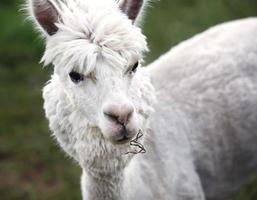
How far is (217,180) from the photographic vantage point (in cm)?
532

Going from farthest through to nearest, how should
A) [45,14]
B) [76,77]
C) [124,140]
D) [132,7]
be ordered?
[132,7] → [45,14] → [76,77] → [124,140]

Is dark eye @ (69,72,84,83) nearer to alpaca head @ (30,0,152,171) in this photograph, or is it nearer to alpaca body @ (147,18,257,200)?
alpaca head @ (30,0,152,171)

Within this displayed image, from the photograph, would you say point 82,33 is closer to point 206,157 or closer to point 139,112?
point 139,112

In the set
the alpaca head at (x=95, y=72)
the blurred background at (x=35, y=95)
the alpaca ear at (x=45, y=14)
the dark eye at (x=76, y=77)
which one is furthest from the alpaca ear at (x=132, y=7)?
the blurred background at (x=35, y=95)

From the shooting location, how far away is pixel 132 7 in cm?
436

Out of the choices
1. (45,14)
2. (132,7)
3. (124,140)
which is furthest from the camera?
(132,7)

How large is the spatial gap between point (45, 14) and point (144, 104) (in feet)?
2.44

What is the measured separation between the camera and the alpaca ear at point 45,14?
4.21m

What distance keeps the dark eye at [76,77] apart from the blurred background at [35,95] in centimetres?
255

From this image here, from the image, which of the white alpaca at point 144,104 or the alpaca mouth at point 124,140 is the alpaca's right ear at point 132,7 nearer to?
the white alpaca at point 144,104

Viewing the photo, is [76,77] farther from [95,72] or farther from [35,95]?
[35,95]

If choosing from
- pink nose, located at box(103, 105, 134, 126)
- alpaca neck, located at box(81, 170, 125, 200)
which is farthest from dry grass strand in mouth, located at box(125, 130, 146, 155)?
pink nose, located at box(103, 105, 134, 126)

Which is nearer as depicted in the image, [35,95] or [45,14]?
[45,14]

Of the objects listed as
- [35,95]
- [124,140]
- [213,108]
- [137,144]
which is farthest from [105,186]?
[35,95]
